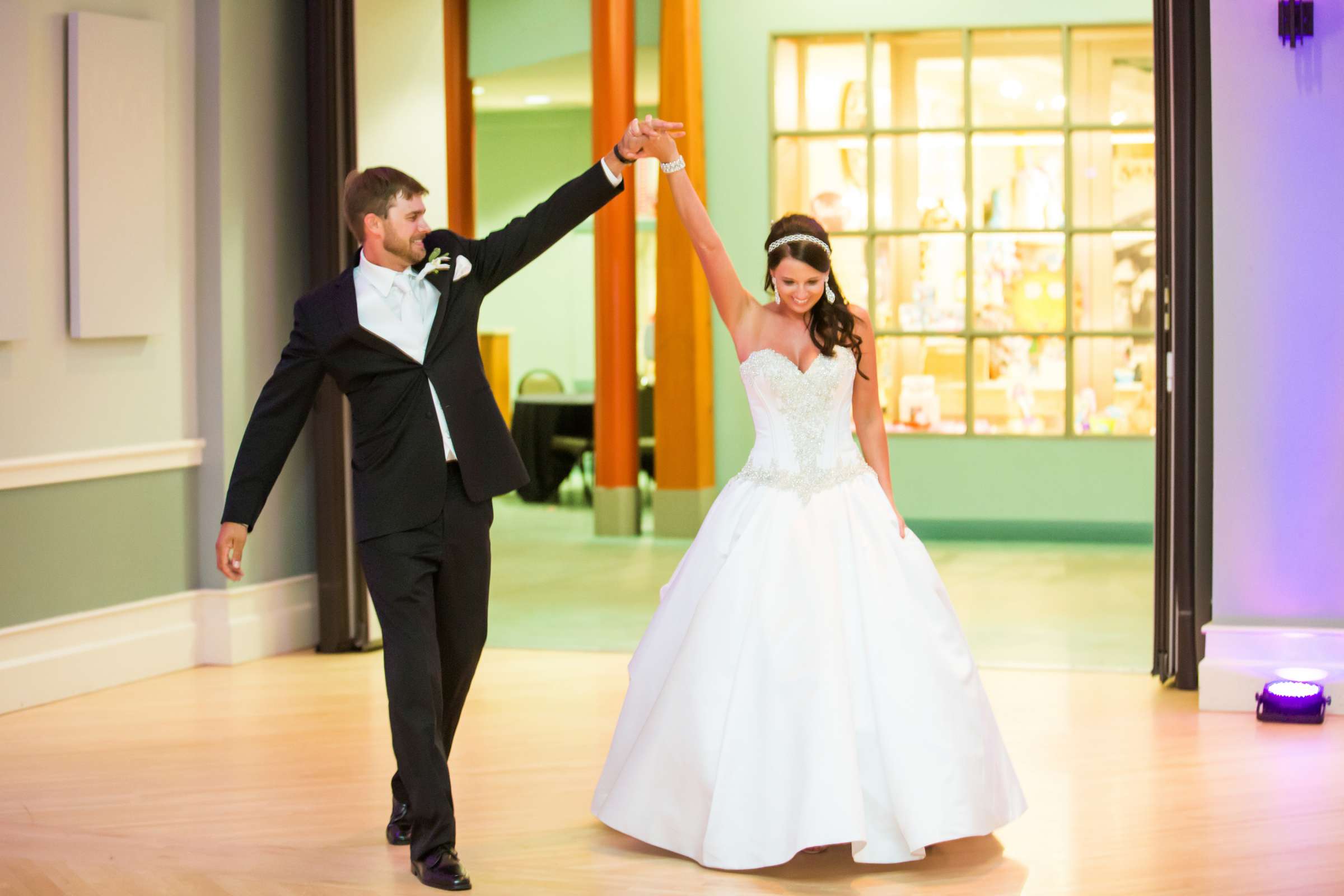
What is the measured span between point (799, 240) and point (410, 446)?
0.98m

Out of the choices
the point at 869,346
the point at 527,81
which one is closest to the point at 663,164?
the point at 869,346

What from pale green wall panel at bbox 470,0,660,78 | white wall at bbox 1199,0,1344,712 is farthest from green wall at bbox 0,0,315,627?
pale green wall panel at bbox 470,0,660,78

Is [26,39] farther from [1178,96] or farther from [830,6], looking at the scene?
[830,6]

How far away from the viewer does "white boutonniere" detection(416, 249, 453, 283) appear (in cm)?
321

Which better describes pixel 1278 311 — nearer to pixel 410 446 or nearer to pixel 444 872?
pixel 410 446

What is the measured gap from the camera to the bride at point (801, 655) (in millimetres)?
3131

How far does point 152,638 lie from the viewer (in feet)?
17.3

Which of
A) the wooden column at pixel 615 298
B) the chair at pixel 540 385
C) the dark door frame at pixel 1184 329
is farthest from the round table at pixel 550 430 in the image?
the dark door frame at pixel 1184 329

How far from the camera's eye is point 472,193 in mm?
10031

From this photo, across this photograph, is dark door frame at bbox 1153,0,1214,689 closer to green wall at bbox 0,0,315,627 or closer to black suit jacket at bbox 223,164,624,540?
black suit jacket at bbox 223,164,624,540

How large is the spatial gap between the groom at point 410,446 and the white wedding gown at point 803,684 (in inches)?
18.0

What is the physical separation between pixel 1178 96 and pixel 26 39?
3.61 metres

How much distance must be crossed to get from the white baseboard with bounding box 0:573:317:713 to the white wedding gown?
2.28 m

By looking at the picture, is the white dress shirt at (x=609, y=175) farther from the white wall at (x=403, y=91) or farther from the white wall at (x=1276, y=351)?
the white wall at (x=403, y=91)
